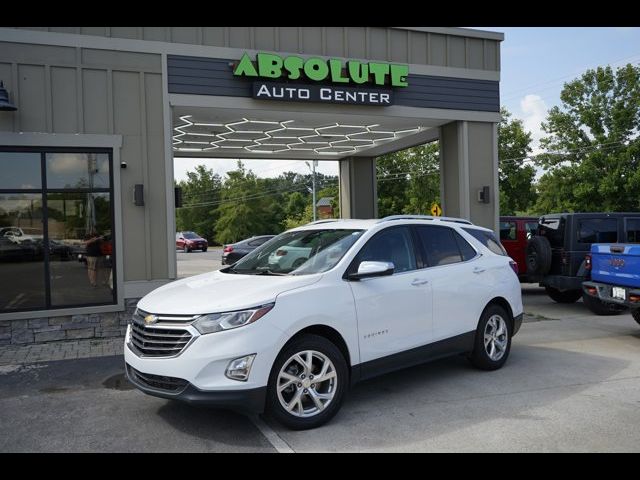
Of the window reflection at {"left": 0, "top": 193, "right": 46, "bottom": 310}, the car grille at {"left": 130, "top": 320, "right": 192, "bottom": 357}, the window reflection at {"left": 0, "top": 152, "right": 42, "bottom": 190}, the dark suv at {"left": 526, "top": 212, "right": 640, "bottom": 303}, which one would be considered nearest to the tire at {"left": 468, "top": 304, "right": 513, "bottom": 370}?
the car grille at {"left": 130, "top": 320, "right": 192, "bottom": 357}

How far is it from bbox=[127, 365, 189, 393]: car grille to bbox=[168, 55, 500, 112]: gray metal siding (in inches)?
247

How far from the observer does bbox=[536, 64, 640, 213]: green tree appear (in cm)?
3225

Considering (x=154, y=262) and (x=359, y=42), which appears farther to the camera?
(x=359, y=42)

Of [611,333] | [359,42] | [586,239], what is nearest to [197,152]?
[359,42]

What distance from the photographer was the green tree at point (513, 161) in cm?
3822

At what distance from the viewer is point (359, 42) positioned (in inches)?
433

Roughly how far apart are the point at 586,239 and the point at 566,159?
27052 mm

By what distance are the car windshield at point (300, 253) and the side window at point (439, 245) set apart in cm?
86

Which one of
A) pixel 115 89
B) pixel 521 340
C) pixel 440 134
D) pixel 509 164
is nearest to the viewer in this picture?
pixel 521 340

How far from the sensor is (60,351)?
8.01 m

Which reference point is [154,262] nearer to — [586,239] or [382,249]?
[382,249]

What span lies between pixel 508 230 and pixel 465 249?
853 centimetres

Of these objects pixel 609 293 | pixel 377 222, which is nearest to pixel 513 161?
pixel 609 293

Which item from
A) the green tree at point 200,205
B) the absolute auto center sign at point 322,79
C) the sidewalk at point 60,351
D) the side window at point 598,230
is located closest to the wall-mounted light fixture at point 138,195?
the sidewalk at point 60,351
